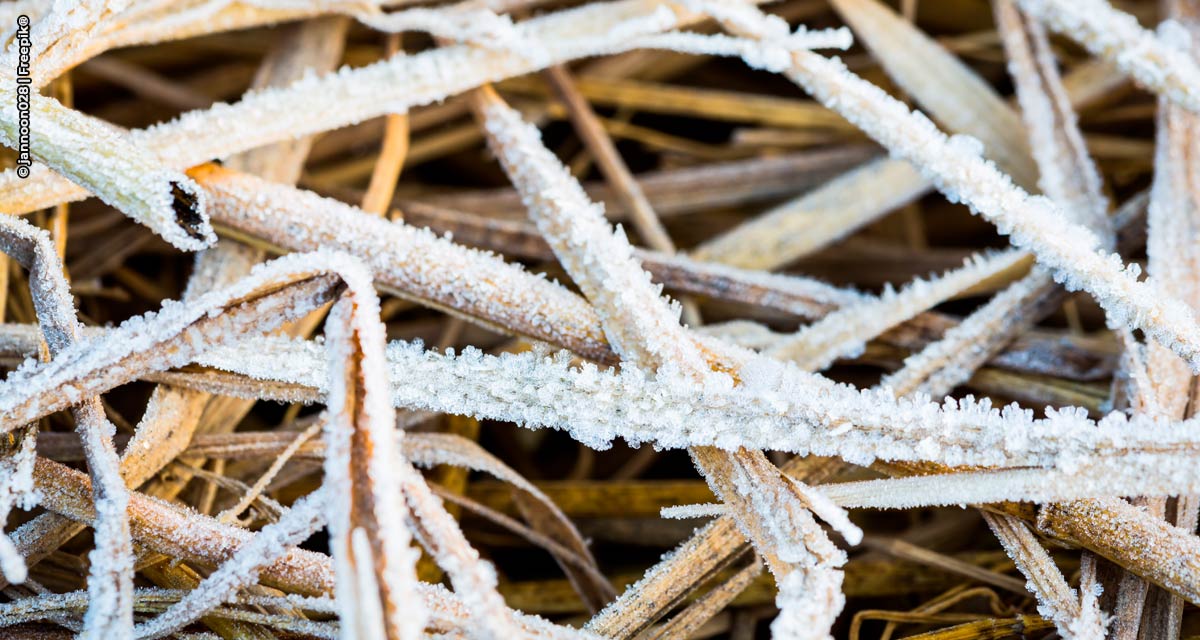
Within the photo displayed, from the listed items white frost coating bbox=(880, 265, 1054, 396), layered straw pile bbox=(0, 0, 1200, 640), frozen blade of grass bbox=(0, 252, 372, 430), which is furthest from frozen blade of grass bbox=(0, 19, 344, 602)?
white frost coating bbox=(880, 265, 1054, 396)

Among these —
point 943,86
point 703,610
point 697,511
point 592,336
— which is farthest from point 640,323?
point 943,86

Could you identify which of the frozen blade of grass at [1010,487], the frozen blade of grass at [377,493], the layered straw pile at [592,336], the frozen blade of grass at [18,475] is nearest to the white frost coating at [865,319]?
the layered straw pile at [592,336]

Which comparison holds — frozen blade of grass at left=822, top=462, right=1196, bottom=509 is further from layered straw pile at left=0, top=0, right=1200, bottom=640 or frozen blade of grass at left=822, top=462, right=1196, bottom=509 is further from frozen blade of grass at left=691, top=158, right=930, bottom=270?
frozen blade of grass at left=691, top=158, right=930, bottom=270

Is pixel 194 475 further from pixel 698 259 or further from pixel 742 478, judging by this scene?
pixel 698 259

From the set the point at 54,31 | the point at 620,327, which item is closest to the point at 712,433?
the point at 620,327

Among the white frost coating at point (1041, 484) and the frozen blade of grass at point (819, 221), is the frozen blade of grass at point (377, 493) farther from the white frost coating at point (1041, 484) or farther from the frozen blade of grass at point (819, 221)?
the frozen blade of grass at point (819, 221)

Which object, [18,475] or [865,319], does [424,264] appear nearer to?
[18,475]
